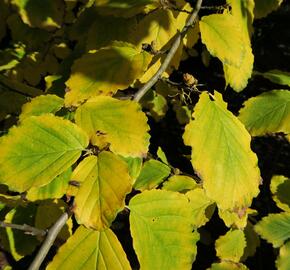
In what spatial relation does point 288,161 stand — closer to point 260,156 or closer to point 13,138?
point 260,156

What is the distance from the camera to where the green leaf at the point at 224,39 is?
2.74 ft

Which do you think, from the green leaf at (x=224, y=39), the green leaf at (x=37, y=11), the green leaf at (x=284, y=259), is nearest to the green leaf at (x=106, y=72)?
the green leaf at (x=224, y=39)

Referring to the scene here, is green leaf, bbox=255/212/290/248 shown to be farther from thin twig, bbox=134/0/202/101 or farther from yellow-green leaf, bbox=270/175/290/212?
thin twig, bbox=134/0/202/101

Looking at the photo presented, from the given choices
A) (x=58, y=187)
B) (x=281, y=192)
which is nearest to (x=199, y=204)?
(x=281, y=192)

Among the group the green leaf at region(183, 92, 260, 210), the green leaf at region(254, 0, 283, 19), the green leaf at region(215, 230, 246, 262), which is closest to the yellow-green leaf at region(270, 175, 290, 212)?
the green leaf at region(215, 230, 246, 262)

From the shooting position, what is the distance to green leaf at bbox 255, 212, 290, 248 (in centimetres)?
130

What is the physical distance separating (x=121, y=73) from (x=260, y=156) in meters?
2.17

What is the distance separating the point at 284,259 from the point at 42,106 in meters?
0.80

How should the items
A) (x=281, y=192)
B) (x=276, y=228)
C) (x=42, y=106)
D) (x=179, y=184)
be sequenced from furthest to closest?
(x=281, y=192) < (x=276, y=228) < (x=179, y=184) < (x=42, y=106)

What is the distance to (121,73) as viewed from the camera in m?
0.79

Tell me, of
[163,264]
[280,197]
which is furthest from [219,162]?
[280,197]

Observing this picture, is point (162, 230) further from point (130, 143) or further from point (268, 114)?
point (268, 114)

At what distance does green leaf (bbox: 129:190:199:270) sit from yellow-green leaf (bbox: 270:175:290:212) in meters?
0.66

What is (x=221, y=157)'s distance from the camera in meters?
0.76
